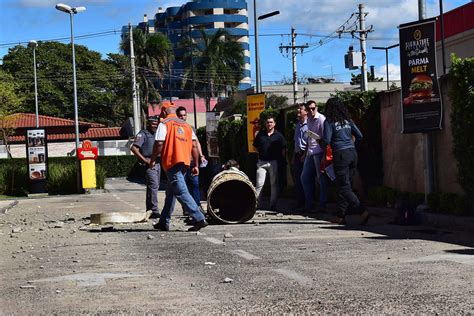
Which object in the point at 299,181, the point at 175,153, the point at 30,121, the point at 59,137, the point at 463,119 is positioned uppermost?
the point at 30,121

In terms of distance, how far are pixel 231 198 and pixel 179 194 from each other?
7.64 feet

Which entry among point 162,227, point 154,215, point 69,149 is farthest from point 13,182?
point 69,149

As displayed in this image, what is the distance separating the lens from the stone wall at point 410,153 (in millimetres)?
12930

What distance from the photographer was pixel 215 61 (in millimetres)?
78438

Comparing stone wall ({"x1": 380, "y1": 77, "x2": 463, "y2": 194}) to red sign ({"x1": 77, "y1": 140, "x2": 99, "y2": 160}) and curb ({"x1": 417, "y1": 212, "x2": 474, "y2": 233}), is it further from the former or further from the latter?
red sign ({"x1": 77, "y1": 140, "x2": 99, "y2": 160})

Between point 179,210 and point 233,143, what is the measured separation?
912cm

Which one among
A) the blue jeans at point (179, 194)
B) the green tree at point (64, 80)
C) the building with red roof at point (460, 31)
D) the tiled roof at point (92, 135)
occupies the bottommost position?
the blue jeans at point (179, 194)

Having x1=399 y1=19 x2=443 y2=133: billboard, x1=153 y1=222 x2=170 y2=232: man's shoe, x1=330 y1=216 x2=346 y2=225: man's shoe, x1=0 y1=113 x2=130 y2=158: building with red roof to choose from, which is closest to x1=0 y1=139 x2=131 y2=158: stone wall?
x1=0 y1=113 x2=130 y2=158: building with red roof

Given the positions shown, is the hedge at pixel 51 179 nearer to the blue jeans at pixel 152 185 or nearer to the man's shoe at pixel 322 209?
the blue jeans at pixel 152 185

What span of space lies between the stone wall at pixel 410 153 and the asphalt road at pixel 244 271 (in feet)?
5.11

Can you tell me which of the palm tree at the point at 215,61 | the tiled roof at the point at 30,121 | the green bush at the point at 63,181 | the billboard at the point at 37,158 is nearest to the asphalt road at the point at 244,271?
the green bush at the point at 63,181

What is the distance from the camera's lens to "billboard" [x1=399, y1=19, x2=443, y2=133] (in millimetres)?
12758

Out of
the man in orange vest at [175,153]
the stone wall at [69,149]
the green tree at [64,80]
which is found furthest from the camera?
the green tree at [64,80]

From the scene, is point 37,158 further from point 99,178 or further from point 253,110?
point 253,110
